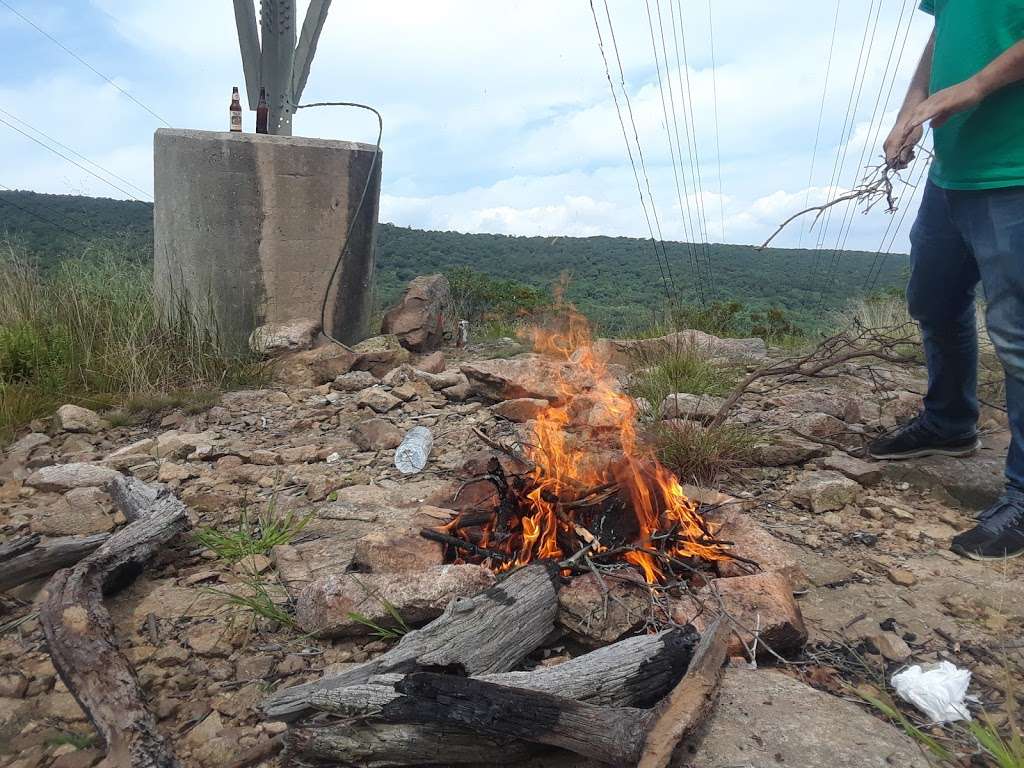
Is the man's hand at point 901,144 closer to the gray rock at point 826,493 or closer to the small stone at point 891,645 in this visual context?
the gray rock at point 826,493

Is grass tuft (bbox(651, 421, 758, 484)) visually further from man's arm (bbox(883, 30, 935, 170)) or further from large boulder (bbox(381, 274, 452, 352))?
large boulder (bbox(381, 274, 452, 352))

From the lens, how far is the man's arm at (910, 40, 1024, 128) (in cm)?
208

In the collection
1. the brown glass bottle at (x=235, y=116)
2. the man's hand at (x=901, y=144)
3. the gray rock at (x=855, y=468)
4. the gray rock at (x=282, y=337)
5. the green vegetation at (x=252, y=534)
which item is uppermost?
the brown glass bottle at (x=235, y=116)

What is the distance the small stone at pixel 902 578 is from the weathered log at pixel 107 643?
6.92ft

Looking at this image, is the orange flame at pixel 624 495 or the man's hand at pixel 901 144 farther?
the man's hand at pixel 901 144

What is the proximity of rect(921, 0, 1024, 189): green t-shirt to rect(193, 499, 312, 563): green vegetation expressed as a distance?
2655mm

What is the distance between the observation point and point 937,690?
165 cm

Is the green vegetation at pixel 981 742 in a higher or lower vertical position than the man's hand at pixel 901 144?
lower

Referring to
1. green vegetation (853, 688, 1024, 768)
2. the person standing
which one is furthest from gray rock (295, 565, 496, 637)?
the person standing

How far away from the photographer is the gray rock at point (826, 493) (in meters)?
2.86

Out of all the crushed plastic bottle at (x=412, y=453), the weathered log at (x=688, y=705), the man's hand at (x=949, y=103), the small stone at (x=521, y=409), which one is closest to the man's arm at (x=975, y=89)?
the man's hand at (x=949, y=103)

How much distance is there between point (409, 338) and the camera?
6.11 m

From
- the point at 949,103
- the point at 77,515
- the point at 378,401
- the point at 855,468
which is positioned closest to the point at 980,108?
the point at 949,103

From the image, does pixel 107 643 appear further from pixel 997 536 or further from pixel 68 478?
pixel 997 536
